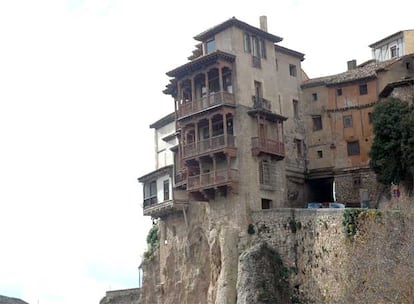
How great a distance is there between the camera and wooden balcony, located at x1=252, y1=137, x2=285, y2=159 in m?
57.7

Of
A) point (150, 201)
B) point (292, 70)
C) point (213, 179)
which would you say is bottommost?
point (150, 201)

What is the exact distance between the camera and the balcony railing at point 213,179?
56.7m

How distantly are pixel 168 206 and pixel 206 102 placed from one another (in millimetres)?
8894

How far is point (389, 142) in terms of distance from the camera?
55906mm

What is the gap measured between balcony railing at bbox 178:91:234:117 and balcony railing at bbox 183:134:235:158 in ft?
7.90

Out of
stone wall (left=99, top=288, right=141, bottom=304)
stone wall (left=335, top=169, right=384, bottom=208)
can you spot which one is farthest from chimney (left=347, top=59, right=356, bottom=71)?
stone wall (left=99, top=288, right=141, bottom=304)

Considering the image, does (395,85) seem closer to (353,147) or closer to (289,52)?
(353,147)

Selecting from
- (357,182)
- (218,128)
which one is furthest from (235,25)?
(357,182)

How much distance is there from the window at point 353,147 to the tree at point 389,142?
5033 millimetres

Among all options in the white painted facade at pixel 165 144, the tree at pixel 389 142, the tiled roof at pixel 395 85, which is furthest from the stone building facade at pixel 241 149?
the tree at pixel 389 142

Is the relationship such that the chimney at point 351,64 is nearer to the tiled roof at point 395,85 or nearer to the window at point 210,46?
the tiled roof at point 395,85

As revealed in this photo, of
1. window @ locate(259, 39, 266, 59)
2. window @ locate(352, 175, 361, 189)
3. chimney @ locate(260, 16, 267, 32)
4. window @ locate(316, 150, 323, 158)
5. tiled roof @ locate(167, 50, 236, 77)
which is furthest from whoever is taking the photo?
chimney @ locate(260, 16, 267, 32)

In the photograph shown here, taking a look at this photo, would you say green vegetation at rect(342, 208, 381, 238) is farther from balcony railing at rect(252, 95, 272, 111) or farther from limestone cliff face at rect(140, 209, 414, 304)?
balcony railing at rect(252, 95, 272, 111)

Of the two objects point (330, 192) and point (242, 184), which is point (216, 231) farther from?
point (330, 192)
